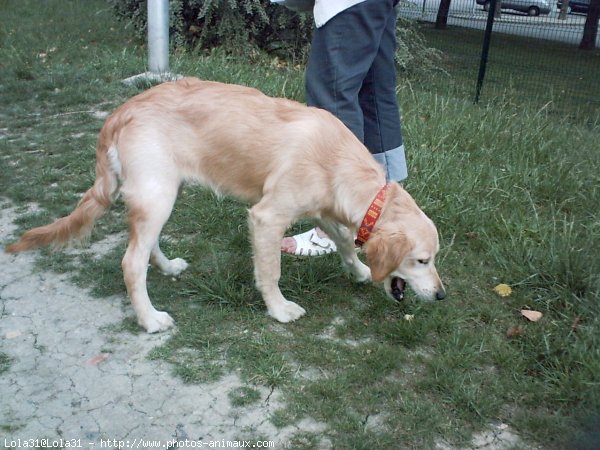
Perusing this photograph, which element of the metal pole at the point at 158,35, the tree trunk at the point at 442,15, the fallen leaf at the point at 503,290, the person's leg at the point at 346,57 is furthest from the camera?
the tree trunk at the point at 442,15

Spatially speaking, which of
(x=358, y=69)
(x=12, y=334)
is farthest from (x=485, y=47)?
(x=12, y=334)

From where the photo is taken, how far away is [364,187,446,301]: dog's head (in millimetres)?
3043

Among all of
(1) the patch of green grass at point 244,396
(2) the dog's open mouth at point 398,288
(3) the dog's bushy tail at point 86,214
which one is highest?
(3) the dog's bushy tail at point 86,214

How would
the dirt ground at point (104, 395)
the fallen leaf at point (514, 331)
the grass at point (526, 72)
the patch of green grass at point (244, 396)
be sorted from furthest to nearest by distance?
1. the grass at point (526, 72)
2. the fallen leaf at point (514, 331)
3. the patch of green grass at point (244, 396)
4. the dirt ground at point (104, 395)

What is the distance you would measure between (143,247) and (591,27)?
1157 centimetres

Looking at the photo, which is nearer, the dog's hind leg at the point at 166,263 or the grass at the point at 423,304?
the grass at the point at 423,304

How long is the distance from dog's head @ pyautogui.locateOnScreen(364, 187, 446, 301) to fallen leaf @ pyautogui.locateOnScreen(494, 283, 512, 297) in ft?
1.96

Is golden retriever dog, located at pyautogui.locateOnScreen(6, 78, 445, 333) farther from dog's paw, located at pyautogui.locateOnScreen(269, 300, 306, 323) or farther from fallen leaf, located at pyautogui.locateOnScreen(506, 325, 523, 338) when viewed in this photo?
fallen leaf, located at pyautogui.locateOnScreen(506, 325, 523, 338)

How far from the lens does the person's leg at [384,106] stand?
3.93 metres

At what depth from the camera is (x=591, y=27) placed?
12.0 m

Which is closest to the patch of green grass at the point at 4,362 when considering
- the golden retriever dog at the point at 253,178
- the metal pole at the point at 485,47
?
the golden retriever dog at the point at 253,178

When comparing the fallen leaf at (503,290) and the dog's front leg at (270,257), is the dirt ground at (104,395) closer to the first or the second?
the dog's front leg at (270,257)

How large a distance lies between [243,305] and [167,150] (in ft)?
3.12

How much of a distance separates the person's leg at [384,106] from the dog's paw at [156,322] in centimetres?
178
